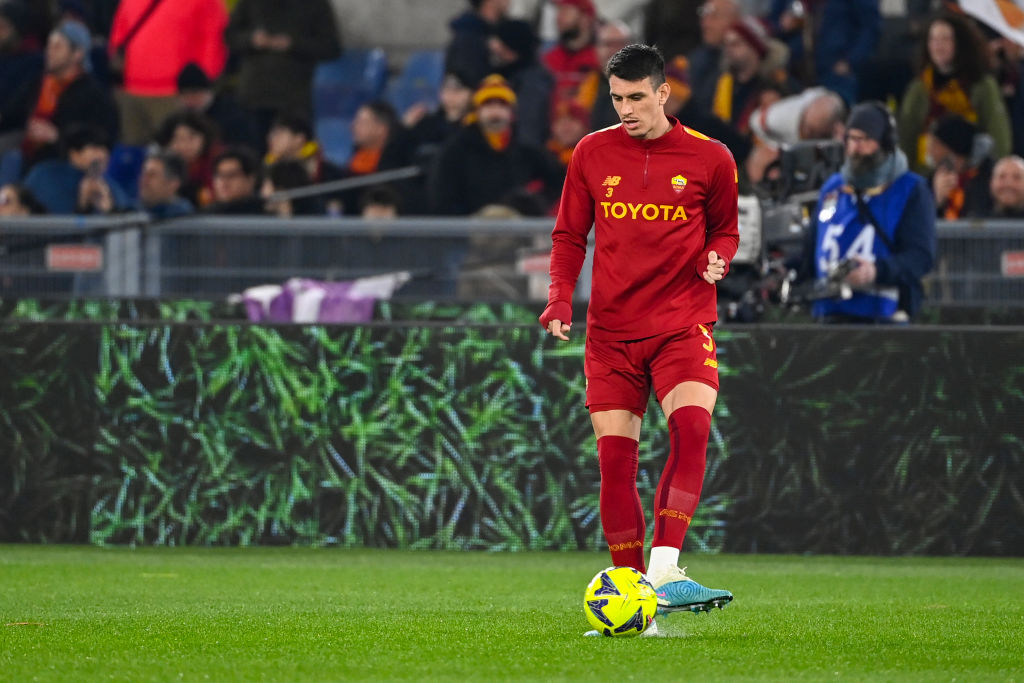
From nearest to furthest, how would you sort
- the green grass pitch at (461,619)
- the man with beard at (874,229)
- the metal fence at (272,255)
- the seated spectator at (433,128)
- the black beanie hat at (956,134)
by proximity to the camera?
the green grass pitch at (461,619)
the man with beard at (874,229)
the metal fence at (272,255)
the black beanie hat at (956,134)
the seated spectator at (433,128)

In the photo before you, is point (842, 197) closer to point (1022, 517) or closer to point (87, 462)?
point (1022, 517)

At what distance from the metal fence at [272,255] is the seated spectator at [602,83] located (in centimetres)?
231

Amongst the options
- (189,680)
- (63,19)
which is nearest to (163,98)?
(63,19)

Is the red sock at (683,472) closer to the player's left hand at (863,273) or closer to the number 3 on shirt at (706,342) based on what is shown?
the number 3 on shirt at (706,342)

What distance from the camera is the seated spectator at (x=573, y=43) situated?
15.8m

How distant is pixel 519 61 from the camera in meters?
16.3

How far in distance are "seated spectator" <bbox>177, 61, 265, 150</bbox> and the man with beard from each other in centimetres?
671

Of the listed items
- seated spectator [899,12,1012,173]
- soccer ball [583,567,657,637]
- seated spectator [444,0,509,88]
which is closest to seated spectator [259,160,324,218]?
seated spectator [444,0,509,88]

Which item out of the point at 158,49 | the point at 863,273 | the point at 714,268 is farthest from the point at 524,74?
the point at 714,268

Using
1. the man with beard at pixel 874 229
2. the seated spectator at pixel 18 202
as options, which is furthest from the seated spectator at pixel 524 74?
the man with beard at pixel 874 229

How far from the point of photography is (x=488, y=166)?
47.8ft

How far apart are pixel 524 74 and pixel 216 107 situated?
8.86 feet

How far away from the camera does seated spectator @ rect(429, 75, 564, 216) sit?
14.6m

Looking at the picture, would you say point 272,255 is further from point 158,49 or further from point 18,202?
point 158,49
